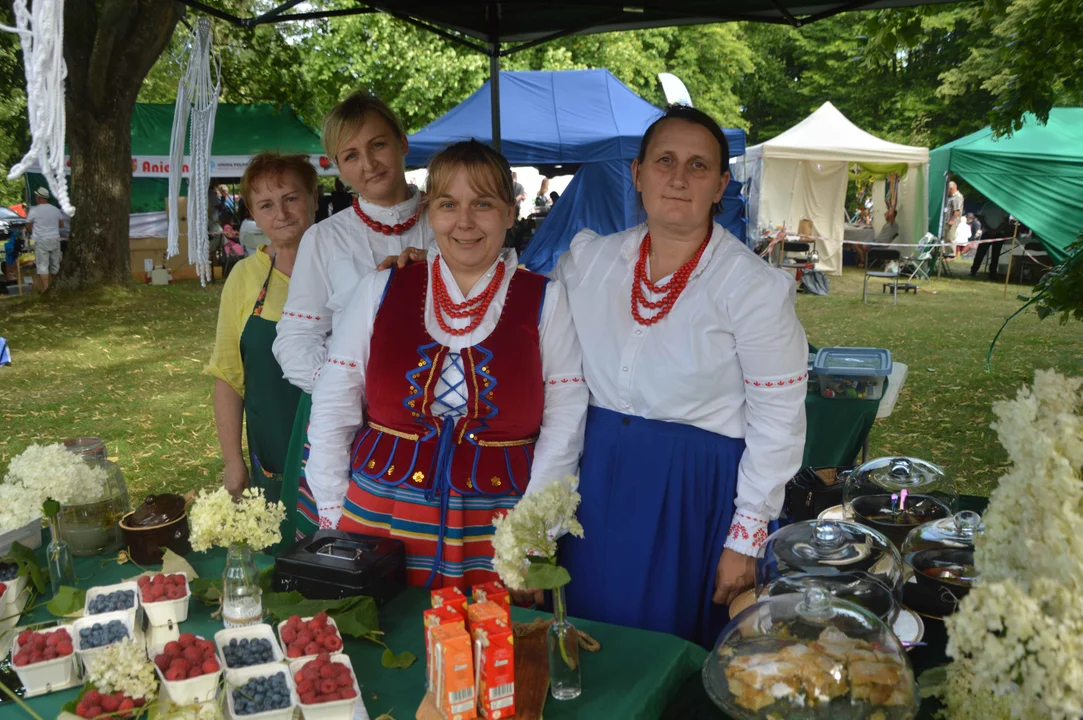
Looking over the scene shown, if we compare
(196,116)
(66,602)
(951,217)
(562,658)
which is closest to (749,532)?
(562,658)

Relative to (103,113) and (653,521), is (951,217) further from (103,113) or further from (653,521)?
(653,521)

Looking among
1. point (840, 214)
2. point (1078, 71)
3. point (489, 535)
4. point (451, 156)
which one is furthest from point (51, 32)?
point (840, 214)

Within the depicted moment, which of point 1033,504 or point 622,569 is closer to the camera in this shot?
point 1033,504

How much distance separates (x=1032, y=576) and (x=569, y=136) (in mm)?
9221

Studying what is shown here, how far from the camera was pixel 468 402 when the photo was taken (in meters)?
1.88

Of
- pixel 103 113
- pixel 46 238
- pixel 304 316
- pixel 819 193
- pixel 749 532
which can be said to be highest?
pixel 103 113

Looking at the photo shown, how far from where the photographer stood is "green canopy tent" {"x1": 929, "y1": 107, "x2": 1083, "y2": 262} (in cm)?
1309

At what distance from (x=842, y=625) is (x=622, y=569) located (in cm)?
77

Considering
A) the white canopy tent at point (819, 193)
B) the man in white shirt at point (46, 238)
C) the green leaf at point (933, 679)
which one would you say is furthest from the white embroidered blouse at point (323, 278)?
the white canopy tent at point (819, 193)

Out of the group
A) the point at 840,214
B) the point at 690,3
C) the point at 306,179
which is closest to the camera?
the point at 306,179

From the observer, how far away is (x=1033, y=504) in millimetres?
931

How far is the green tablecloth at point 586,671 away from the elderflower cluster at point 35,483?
A: 0.22 m

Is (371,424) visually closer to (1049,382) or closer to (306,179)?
(306,179)

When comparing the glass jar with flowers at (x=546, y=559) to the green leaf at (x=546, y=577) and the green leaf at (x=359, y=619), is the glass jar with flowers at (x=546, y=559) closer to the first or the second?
the green leaf at (x=546, y=577)
